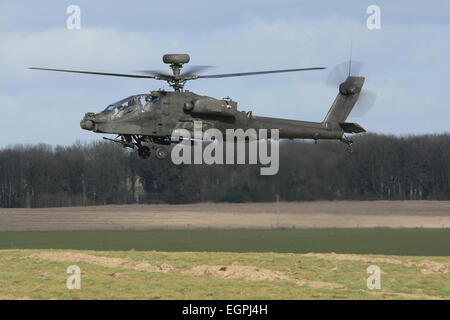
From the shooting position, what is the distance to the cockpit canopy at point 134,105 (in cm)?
3591

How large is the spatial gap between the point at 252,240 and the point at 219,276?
3444cm

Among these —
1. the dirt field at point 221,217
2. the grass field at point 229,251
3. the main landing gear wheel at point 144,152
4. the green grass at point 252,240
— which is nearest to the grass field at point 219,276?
the grass field at point 229,251

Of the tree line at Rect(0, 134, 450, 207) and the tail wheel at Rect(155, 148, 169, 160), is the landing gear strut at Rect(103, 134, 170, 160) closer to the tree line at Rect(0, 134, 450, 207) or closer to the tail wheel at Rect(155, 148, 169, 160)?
the tail wheel at Rect(155, 148, 169, 160)

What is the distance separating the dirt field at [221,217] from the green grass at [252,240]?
1166mm

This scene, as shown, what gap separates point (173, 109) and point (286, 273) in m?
11.4

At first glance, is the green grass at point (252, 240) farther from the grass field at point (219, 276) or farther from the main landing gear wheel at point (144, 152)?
the main landing gear wheel at point (144, 152)

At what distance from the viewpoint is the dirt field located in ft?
260

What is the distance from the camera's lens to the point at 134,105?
118 ft

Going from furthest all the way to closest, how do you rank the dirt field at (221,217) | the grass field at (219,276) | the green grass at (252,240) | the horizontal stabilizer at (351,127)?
the dirt field at (221,217)
the green grass at (252,240)
the horizontal stabilizer at (351,127)
the grass field at (219,276)

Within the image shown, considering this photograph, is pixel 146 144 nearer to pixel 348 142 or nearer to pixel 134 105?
pixel 134 105

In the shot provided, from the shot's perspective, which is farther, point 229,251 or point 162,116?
point 229,251

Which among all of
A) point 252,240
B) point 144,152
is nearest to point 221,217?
point 252,240

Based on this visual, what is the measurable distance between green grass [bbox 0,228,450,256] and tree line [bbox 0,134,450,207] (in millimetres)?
4241

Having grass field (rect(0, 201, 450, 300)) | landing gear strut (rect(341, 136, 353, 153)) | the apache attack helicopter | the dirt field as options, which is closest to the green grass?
grass field (rect(0, 201, 450, 300))
